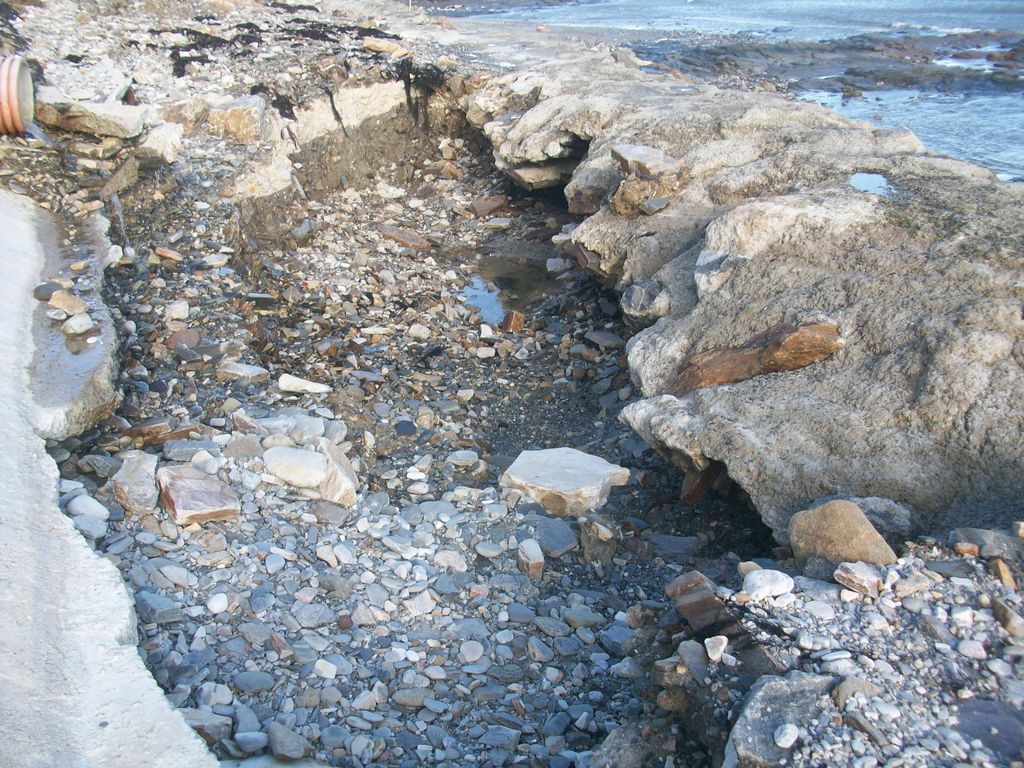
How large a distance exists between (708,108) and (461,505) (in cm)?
433

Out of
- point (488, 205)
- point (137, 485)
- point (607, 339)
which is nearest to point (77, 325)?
point (137, 485)

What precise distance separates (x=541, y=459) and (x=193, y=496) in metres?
1.73

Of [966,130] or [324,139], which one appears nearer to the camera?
[324,139]

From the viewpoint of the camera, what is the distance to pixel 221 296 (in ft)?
18.6

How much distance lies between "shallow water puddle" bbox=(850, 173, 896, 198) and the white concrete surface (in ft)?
14.0

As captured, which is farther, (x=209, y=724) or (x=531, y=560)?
(x=531, y=560)

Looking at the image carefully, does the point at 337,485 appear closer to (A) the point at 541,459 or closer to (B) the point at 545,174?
(A) the point at 541,459

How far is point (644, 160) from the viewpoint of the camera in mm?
5664

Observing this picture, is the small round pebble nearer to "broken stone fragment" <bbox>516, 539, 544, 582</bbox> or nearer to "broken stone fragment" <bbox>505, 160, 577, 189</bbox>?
"broken stone fragment" <bbox>516, 539, 544, 582</bbox>

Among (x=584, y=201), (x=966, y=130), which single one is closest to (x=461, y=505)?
(x=584, y=201)

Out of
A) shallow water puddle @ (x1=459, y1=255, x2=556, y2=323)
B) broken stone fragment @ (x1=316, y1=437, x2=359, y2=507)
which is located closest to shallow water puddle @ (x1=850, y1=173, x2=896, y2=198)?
shallow water puddle @ (x1=459, y1=255, x2=556, y2=323)

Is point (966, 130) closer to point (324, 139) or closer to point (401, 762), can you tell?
point (324, 139)

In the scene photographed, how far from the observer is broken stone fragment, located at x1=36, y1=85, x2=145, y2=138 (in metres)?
6.14

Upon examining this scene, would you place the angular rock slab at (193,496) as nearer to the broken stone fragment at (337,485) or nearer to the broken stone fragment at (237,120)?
the broken stone fragment at (337,485)
